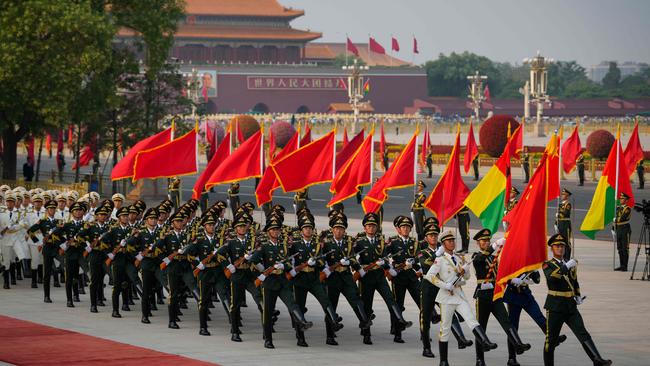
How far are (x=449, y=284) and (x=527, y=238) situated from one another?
88 cm

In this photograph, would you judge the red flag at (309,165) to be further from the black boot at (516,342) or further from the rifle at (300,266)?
the black boot at (516,342)

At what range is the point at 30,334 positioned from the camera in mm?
14664

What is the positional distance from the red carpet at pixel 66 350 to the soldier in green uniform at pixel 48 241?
7.77 ft

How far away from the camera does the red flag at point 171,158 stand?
2186cm

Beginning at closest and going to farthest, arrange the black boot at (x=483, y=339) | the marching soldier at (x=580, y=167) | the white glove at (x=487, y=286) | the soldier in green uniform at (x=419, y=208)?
1. the black boot at (x=483, y=339)
2. the white glove at (x=487, y=286)
3. the soldier in green uniform at (x=419, y=208)
4. the marching soldier at (x=580, y=167)

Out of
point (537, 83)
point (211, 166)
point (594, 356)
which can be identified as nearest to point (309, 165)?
point (211, 166)

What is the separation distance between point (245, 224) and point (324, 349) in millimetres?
1721

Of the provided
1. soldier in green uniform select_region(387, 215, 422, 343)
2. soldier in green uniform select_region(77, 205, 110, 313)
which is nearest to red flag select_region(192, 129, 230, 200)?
soldier in green uniform select_region(77, 205, 110, 313)

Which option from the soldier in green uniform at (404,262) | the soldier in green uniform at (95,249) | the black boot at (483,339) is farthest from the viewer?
the soldier in green uniform at (95,249)

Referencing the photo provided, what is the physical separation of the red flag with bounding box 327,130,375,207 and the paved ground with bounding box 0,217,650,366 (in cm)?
281

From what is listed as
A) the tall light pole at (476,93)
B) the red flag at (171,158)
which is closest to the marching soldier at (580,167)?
the red flag at (171,158)

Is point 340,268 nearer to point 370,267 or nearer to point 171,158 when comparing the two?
point 370,267

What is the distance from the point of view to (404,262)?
14250mm

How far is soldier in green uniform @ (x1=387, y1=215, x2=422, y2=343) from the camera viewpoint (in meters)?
14.2
